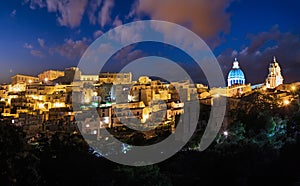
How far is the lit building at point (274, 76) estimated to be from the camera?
26.9 m

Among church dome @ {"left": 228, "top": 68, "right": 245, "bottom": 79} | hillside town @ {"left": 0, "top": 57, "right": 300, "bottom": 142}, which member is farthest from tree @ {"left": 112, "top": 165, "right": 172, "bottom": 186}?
church dome @ {"left": 228, "top": 68, "right": 245, "bottom": 79}

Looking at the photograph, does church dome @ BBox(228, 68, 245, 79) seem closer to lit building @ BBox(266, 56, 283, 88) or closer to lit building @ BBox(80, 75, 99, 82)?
lit building @ BBox(266, 56, 283, 88)

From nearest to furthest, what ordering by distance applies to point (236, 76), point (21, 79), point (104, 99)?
point (104, 99), point (21, 79), point (236, 76)

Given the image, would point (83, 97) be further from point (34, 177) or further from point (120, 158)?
point (34, 177)

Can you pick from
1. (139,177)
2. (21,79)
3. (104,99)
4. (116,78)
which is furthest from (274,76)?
(139,177)

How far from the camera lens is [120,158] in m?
8.59

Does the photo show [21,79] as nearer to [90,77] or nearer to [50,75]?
[50,75]

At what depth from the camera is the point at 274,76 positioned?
27.1 m

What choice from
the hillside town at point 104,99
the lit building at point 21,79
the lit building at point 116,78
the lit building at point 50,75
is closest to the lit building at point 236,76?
the hillside town at point 104,99

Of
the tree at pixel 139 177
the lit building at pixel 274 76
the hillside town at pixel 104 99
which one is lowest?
the tree at pixel 139 177

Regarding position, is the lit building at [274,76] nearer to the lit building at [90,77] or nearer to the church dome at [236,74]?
the church dome at [236,74]

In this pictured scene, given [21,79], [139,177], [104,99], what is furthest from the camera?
[21,79]

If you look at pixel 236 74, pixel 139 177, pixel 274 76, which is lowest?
pixel 139 177

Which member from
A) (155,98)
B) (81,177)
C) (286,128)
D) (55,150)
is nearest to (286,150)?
(286,128)
